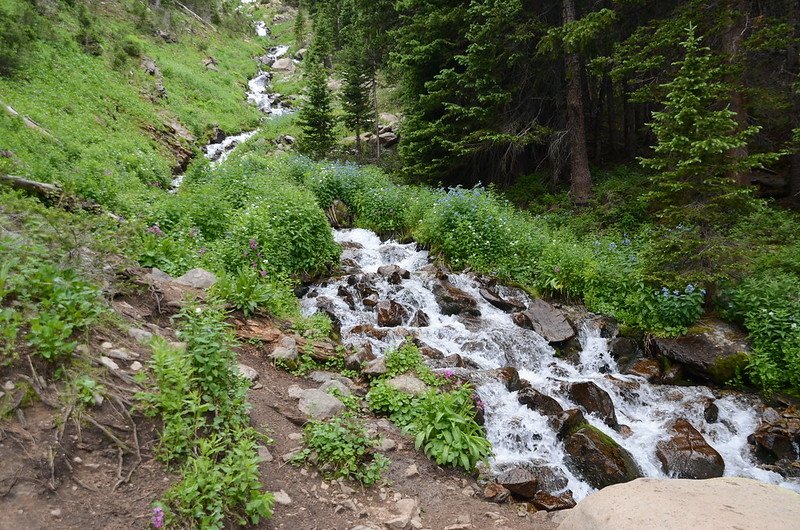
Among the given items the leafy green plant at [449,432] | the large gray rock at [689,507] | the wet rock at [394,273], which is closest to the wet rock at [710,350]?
the large gray rock at [689,507]

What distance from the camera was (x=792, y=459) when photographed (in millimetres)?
6566

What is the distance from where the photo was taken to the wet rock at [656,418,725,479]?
20.9 feet

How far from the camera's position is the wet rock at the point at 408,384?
6.59m

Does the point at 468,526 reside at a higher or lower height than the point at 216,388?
lower

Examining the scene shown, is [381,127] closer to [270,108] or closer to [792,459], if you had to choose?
[270,108]

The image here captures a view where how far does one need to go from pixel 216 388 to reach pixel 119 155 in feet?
39.0

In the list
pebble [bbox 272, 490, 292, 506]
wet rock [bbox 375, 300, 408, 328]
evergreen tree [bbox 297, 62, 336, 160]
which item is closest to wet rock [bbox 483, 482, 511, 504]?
pebble [bbox 272, 490, 292, 506]

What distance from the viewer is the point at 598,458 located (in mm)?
6238

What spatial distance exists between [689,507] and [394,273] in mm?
7882

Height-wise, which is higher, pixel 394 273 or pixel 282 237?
pixel 282 237

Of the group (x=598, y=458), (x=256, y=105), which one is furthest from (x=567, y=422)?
(x=256, y=105)

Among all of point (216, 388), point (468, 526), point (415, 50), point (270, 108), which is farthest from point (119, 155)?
point (270, 108)

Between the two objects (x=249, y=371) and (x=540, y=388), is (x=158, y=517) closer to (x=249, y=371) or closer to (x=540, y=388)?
(x=249, y=371)

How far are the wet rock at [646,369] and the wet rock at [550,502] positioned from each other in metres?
3.63
